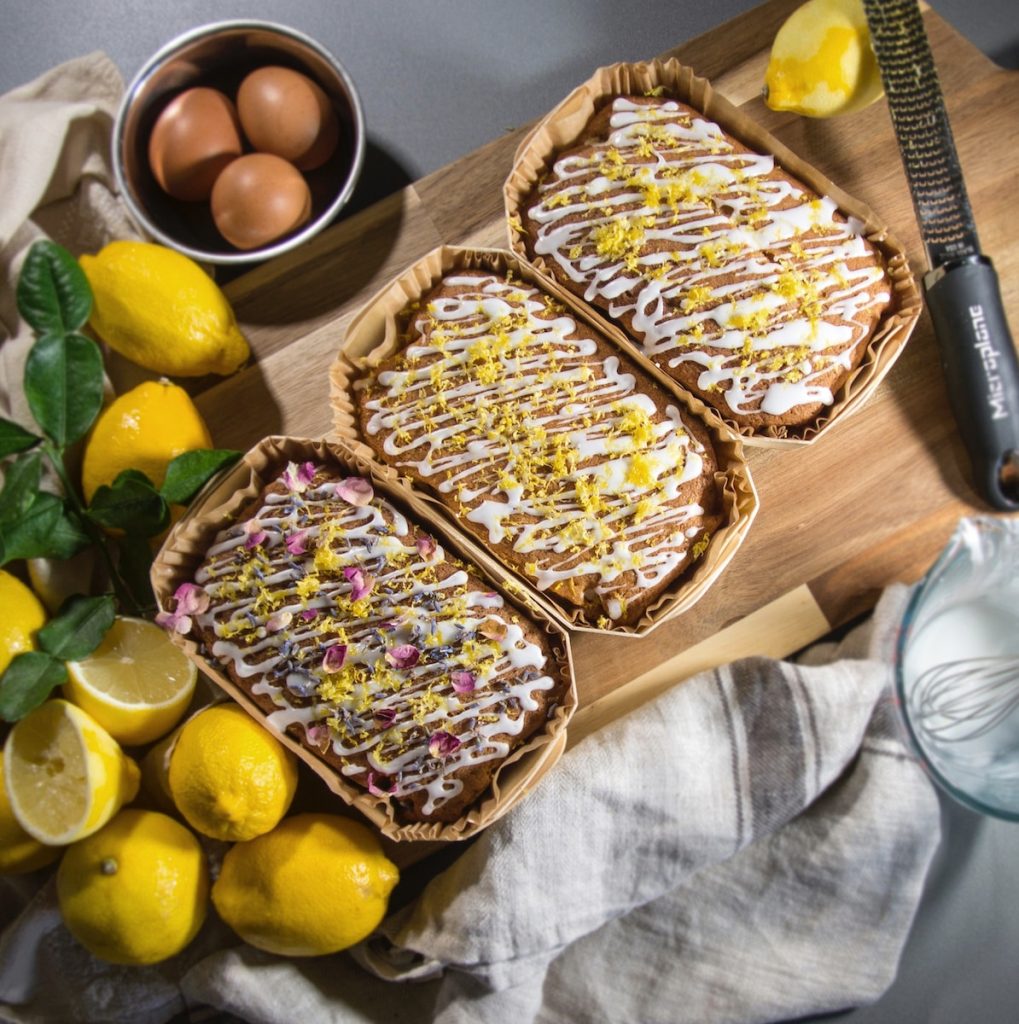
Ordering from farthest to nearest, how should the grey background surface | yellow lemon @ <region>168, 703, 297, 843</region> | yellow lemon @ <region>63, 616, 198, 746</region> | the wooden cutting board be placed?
the grey background surface → the wooden cutting board → yellow lemon @ <region>63, 616, 198, 746</region> → yellow lemon @ <region>168, 703, 297, 843</region>

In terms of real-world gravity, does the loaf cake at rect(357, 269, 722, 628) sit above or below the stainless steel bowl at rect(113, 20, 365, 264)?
below

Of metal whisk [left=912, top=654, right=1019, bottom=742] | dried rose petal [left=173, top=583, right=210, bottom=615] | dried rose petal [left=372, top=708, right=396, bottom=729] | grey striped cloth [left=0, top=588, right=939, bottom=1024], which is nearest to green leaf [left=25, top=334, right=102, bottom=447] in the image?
dried rose petal [left=173, top=583, right=210, bottom=615]

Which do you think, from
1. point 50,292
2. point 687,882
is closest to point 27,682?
point 50,292

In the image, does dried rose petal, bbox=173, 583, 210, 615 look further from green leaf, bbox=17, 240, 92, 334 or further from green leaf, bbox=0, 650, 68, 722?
green leaf, bbox=17, 240, 92, 334

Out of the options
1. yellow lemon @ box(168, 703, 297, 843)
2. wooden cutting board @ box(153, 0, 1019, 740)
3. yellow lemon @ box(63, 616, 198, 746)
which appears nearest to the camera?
yellow lemon @ box(168, 703, 297, 843)

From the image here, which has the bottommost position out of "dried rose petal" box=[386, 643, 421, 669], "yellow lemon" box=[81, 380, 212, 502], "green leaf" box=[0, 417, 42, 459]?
"dried rose petal" box=[386, 643, 421, 669]

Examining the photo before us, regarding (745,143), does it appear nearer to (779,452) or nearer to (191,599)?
(779,452)

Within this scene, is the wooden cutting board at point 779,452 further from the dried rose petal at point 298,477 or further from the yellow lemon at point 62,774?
the yellow lemon at point 62,774
